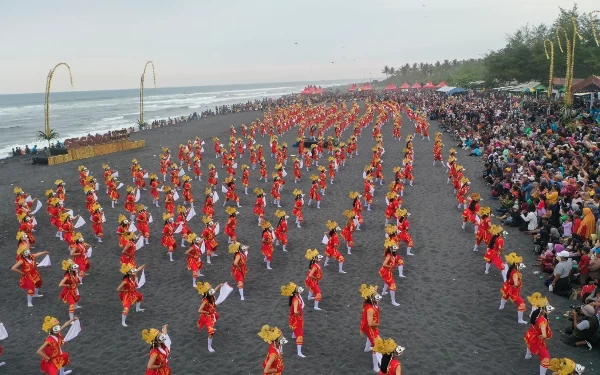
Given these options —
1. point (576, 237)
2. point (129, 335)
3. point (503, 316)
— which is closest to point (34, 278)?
point (129, 335)

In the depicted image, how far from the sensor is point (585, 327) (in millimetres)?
9406

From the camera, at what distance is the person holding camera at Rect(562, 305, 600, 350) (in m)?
9.39

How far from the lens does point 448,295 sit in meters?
12.4

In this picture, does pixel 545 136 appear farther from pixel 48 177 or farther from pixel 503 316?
pixel 48 177

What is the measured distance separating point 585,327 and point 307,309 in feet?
21.0

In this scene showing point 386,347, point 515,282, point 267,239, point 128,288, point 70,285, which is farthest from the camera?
point 267,239

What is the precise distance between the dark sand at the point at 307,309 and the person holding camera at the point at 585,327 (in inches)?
9.7

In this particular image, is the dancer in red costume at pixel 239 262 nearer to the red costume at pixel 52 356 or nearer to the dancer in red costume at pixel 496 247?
the red costume at pixel 52 356

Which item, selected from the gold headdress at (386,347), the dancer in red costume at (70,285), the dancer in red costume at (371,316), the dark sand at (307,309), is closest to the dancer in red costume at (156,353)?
the dark sand at (307,309)

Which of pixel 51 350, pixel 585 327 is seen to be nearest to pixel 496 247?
pixel 585 327

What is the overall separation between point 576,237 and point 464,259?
11.1ft

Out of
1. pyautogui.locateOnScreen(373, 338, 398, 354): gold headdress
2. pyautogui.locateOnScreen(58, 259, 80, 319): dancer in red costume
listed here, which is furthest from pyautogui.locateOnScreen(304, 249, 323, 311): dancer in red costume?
pyautogui.locateOnScreen(58, 259, 80, 319): dancer in red costume

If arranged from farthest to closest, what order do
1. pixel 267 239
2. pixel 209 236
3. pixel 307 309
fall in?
pixel 209 236, pixel 267 239, pixel 307 309

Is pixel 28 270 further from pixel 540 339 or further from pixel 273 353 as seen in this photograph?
pixel 540 339
